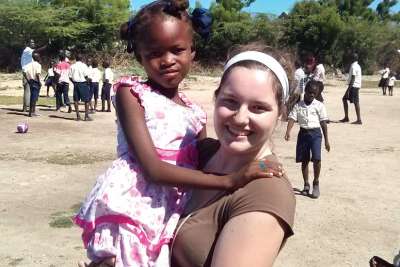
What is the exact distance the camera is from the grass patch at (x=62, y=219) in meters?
5.95

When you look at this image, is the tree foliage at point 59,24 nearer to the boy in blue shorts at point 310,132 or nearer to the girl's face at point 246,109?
the boy in blue shorts at point 310,132

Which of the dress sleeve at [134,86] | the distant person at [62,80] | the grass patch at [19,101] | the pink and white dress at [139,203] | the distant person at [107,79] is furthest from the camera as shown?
the grass patch at [19,101]

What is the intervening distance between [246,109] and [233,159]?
25 cm

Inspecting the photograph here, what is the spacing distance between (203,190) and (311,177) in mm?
6495

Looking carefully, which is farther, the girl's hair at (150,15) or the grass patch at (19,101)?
the grass patch at (19,101)

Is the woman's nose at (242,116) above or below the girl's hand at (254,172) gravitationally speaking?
above

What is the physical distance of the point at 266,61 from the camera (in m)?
1.87

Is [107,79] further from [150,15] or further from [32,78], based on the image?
[150,15]

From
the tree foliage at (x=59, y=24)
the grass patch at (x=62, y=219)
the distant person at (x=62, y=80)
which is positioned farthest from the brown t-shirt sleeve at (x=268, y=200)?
the tree foliage at (x=59, y=24)

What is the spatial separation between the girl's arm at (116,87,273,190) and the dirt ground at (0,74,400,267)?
10.8 feet

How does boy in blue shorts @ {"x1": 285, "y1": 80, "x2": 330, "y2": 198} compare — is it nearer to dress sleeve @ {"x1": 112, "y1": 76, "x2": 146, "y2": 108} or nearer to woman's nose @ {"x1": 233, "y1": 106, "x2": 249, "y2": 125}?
dress sleeve @ {"x1": 112, "y1": 76, "x2": 146, "y2": 108}

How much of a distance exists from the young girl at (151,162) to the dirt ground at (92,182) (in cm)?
319

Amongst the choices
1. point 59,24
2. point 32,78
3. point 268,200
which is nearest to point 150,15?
point 268,200

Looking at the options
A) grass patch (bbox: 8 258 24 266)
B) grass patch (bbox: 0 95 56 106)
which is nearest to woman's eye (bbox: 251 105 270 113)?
grass patch (bbox: 8 258 24 266)
